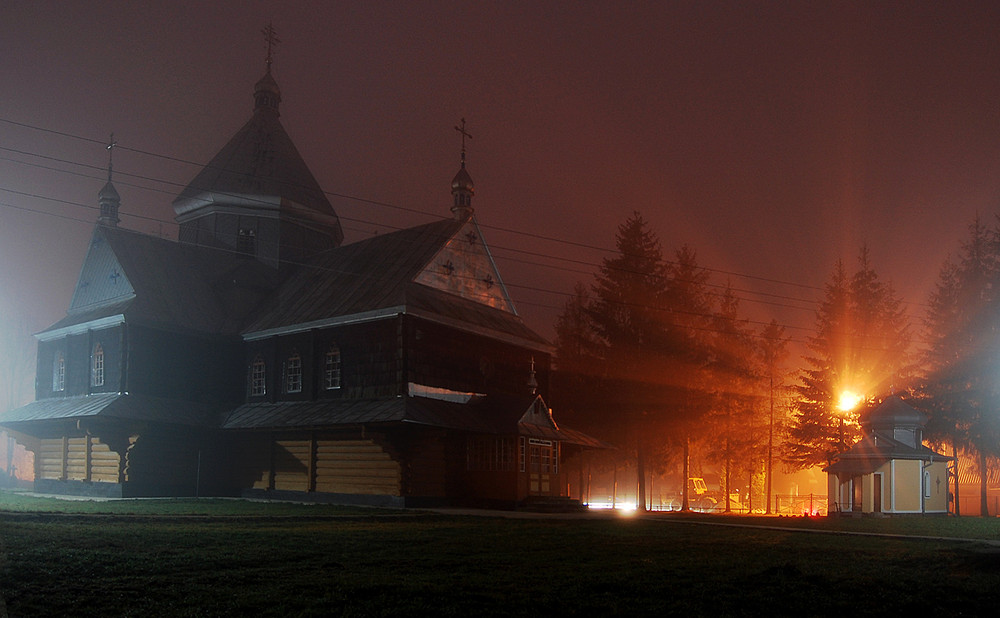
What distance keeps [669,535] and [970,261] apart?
97.3 feet

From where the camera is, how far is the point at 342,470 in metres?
33.1

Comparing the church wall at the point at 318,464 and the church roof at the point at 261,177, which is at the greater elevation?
the church roof at the point at 261,177

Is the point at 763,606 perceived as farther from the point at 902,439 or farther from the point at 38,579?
the point at 902,439

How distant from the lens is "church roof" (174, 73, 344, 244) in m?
44.6

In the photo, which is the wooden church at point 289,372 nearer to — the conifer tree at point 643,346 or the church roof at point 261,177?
the church roof at point 261,177

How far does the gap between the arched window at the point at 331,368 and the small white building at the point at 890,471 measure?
20668 millimetres

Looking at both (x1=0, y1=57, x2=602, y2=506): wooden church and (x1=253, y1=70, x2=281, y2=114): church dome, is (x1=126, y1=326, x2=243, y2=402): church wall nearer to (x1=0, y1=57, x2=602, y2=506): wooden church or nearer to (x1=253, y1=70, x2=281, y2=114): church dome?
(x1=0, y1=57, x2=602, y2=506): wooden church

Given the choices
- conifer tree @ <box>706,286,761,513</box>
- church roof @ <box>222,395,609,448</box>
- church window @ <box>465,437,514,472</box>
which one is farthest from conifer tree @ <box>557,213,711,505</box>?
church window @ <box>465,437,514,472</box>

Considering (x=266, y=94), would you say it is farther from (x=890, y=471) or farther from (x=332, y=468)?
(x=890, y=471)

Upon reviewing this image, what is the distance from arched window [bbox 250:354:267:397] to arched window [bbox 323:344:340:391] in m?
4.19

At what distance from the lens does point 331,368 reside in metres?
35.6

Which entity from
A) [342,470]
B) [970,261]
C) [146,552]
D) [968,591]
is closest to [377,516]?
[342,470]

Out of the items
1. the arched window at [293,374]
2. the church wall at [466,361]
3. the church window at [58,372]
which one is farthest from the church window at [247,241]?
the church wall at [466,361]

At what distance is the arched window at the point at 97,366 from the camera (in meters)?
38.1
